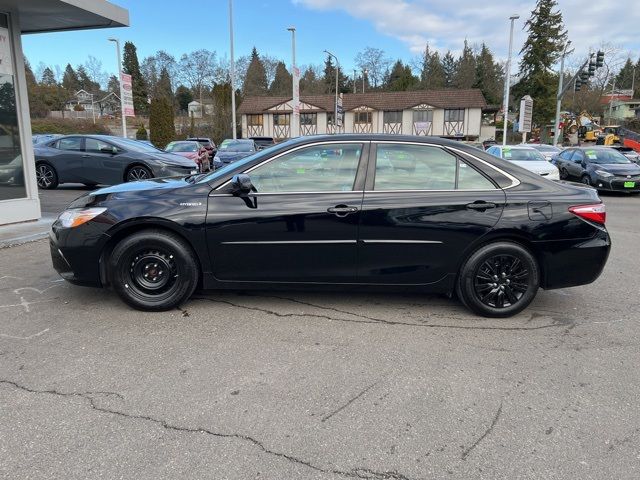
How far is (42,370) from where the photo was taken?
334cm

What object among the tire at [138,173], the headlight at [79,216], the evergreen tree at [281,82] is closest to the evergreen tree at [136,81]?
the evergreen tree at [281,82]

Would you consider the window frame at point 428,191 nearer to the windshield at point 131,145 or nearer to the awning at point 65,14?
the awning at point 65,14

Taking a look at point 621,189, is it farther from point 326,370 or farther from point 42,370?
point 42,370

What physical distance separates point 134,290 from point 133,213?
71 centimetres

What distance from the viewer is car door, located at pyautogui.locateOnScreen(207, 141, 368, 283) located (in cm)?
416

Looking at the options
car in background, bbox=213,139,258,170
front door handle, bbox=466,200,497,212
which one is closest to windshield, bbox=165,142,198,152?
car in background, bbox=213,139,258,170

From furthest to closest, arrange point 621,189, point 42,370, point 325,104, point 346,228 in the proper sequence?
point 325,104 < point 621,189 < point 346,228 < point 42,370

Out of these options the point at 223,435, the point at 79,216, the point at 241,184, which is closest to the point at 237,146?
the point at 79,216

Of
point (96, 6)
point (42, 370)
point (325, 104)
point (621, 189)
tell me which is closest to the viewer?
point (42, 370)

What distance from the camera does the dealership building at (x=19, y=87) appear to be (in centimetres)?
755

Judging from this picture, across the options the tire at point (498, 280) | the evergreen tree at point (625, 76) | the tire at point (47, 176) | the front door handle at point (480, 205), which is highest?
the evergreen tree at point (625, 76)

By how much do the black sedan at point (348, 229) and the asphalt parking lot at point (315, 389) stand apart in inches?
13.7

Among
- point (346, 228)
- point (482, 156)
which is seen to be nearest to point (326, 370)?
point (346, 228)

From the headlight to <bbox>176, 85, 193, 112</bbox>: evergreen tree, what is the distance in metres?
75.2
